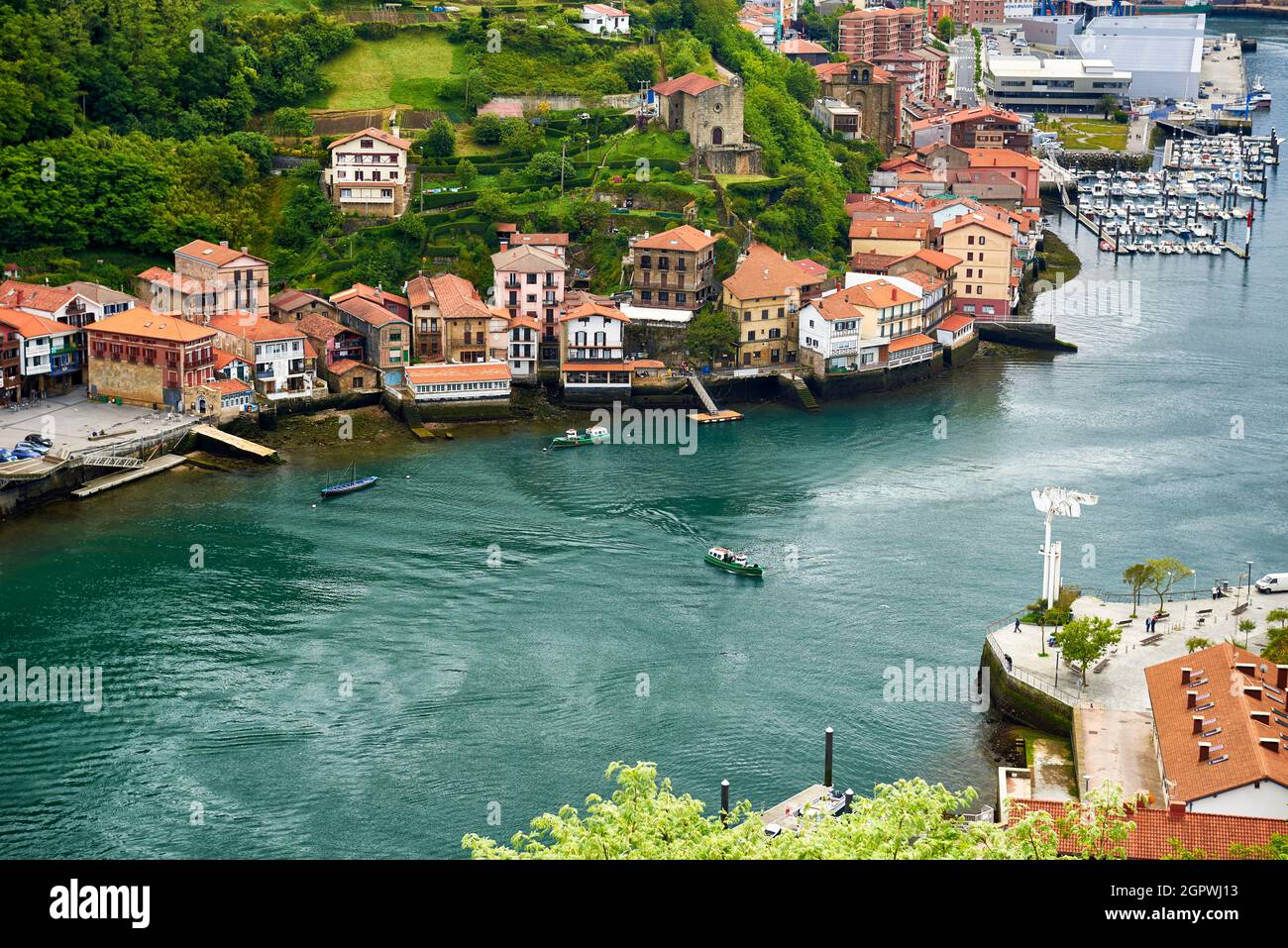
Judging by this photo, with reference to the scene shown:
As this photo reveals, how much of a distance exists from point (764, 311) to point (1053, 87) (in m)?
36.6

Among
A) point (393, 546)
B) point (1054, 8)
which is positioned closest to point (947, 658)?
point (393, 546)

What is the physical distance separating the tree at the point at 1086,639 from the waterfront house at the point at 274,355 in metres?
17.8

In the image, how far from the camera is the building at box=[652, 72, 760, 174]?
43312 millimetres

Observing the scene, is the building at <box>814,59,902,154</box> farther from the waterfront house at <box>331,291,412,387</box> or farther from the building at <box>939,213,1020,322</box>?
the waterfront house at <box>331,291,412,387</box>

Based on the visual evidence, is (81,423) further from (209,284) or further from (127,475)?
(209,284)

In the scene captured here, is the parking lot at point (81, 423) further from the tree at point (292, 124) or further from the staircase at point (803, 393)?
the staircase at point (803, 393)

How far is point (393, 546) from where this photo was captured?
26.0m

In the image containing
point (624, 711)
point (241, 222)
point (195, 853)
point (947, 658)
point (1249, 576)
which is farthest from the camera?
point (241, 222)

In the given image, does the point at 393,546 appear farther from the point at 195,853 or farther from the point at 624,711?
the point at 195,853

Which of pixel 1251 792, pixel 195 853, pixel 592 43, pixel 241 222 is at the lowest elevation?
pixel 195 853


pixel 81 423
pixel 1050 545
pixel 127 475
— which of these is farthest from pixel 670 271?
pixel 1050 545

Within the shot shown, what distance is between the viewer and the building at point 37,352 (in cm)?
3250

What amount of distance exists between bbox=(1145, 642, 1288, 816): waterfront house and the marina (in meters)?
32.6
